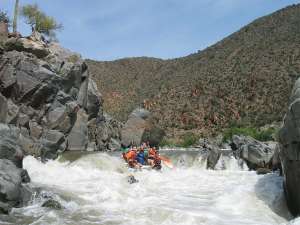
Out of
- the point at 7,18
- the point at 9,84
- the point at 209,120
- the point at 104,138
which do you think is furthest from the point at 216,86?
the point at 9,84

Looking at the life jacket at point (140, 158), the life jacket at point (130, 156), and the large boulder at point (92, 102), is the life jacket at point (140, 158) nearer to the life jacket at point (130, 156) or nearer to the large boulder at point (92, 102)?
the life jacket at point (130, 156)

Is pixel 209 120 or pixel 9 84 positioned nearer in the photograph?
pixel 9 84

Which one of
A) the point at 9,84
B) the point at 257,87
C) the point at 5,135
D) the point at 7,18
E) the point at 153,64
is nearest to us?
the point at 5,135

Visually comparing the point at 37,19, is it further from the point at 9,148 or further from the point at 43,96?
the point at 9,148

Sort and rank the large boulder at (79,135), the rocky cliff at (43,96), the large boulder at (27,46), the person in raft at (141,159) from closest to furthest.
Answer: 1. the person in raft at (141,159)
2. the rocky cliff at (43,96)
3. the large boulder at (27,46)
4. the large boulder at (79,135)

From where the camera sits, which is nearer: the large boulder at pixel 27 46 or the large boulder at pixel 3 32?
the large boulder at pixel 27 46

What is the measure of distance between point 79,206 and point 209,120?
7417 centimetres

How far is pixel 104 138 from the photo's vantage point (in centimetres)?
4866

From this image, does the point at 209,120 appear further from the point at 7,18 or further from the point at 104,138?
the point at 7,18

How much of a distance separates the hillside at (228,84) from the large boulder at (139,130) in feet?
71.1

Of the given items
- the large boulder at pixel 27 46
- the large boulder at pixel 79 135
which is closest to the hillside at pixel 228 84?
the large boulder at pixel 79 135

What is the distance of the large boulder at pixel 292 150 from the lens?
14.5 metres

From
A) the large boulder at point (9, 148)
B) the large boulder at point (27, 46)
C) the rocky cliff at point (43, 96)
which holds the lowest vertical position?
the large boulder at point (9, 148)

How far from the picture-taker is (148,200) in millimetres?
16562
